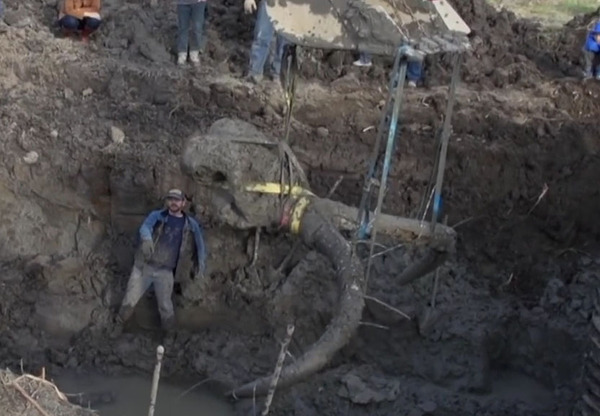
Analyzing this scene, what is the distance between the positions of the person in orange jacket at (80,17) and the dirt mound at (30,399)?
688 centimetres

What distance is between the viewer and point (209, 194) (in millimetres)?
9734

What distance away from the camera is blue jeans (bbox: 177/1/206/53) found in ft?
41.5

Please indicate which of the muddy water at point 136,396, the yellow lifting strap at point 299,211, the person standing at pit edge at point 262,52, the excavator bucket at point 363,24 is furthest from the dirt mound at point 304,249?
the excavator bucket at point 363,24

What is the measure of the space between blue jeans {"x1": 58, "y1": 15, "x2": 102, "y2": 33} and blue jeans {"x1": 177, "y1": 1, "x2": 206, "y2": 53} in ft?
3.31

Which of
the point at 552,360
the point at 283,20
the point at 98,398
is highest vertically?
the point at 283,20

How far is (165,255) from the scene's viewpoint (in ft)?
33.6

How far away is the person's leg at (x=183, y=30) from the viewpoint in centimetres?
1264

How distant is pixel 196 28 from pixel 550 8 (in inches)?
210

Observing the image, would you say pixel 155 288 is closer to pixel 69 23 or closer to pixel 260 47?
pixel 260 47

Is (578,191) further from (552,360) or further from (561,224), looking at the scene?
(552,360)

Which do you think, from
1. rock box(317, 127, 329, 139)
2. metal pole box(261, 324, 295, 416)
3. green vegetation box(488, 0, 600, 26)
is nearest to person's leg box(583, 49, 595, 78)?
green vegetation box(488, 0, 600, 26)

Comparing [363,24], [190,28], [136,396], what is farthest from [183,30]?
[363,24]

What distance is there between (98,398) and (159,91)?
3633mm

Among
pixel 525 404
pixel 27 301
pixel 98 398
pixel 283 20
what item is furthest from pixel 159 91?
pixel 525 404
